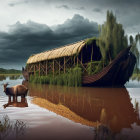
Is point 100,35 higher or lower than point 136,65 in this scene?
higher

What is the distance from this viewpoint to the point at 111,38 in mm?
17922

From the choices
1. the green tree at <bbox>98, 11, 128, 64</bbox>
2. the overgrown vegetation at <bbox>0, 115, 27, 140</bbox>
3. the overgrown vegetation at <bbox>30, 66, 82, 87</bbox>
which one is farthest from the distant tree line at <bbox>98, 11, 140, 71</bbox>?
the overgrown vegetation at <bbox>0, 115, 27, 140</bbox>

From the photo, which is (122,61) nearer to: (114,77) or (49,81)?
(114,77)

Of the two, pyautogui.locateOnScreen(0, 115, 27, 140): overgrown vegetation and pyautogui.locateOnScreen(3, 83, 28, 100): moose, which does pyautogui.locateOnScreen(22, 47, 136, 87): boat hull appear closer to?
pyautogui.locateOnScreen(3, 83, 28, 100): moose

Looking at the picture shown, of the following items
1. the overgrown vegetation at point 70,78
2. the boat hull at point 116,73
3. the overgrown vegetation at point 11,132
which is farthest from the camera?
the overgrown vegetation at point 70,78

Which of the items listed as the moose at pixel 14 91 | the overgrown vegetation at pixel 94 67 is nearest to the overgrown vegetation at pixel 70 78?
the overgrown vegetation at pixel 94 67

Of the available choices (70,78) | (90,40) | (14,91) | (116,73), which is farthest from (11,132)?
(90,40)

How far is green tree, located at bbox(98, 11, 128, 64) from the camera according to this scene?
17.8 meters

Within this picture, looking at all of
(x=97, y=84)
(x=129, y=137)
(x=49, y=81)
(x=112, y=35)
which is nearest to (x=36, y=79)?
(x=49, y=81)

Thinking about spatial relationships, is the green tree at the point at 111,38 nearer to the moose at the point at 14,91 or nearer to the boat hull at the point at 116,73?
the boat hull at the point at 116,73

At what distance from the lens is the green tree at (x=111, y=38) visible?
17.8 m

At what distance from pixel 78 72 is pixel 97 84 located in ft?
7.33

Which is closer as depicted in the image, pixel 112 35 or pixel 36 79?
pixel 112 35

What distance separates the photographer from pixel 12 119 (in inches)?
220
